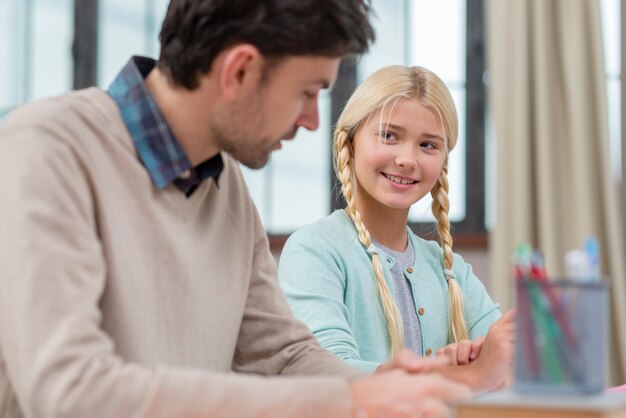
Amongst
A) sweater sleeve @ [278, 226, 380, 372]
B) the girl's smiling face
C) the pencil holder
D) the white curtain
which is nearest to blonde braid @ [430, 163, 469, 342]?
the girl's smiling face

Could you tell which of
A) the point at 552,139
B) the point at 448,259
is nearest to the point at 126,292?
the point at 448,259

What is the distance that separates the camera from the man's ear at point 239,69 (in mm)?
1253

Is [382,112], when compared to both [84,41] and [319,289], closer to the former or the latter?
[319,289]

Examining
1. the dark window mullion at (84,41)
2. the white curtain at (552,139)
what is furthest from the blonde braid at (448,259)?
the dark window mullion at (84,41)

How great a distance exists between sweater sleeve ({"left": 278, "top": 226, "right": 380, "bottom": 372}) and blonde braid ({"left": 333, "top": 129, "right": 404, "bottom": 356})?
0.07 metres

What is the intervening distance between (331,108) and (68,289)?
2.96m

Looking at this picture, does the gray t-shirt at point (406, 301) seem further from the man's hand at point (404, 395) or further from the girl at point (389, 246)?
the man's hand at point (404, 395)

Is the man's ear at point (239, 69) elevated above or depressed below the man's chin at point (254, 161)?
above

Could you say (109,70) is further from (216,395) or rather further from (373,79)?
(216,395)

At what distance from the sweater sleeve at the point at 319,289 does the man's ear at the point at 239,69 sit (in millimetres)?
543

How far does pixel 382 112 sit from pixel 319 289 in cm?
37

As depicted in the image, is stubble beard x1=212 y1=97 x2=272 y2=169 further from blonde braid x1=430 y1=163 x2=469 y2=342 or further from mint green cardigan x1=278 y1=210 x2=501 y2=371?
blonde braid x1=430 y1=163 x2=469 y2=342

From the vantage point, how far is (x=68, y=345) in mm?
1023

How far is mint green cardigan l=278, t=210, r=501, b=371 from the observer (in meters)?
1.72
